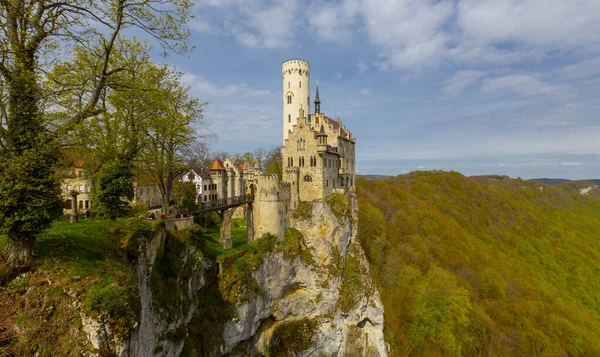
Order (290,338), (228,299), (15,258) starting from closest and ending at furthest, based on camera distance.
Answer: (15,258) < (228,299) < (290,338)

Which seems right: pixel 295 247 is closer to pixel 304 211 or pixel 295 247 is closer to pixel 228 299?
pixel 304 211

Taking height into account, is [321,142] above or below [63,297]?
above

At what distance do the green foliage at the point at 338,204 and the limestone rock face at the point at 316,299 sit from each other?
0.24 meters

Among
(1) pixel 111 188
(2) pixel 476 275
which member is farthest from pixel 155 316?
(2) pixel 476 275

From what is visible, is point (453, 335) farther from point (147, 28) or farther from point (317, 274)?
point (147, 28)

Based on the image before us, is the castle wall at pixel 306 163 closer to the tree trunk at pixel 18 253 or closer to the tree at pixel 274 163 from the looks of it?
the tree at pixel 274 163

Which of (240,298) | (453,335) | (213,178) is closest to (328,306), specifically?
(240,298)

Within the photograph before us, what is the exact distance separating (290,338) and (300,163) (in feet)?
63.8

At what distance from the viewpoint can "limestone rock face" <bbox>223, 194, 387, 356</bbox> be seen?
30.7 metres

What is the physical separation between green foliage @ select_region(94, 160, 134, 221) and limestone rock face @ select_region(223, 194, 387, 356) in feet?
47.3

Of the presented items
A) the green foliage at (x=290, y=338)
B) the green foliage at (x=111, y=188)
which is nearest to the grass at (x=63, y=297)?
the green foliage at (x=111, y=188)

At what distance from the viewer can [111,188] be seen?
59.3 feet

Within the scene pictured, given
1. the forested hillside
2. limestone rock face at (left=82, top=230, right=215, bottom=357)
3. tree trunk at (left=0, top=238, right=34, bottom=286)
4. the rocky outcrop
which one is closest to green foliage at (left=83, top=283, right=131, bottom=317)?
limestone rock face at (left=82, top=230, right=215, bottom=357)

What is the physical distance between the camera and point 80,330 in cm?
978
